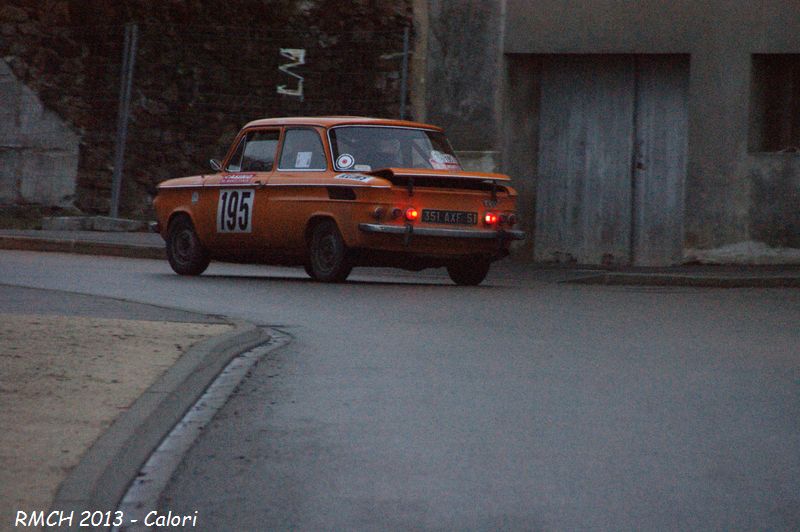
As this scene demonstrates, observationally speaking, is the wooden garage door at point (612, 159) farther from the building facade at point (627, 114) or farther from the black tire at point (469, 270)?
the black tire at point (469, 270)

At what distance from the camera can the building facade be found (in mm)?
20172

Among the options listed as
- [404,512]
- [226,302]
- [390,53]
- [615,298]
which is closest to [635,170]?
[390,53]

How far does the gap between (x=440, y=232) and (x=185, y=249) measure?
3491 millimetres

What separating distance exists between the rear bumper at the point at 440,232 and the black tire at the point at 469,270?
75cm

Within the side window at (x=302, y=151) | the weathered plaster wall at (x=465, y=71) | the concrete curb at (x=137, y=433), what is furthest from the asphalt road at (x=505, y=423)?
the weathered plaster wall at (x=465, y=71)

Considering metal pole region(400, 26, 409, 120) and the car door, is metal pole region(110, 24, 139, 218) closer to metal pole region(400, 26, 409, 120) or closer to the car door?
metal pole region(400, 26, 409, 120)

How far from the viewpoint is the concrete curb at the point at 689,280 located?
17.1m

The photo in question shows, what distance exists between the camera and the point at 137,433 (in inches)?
248

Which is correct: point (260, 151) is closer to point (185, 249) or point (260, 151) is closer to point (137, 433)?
point (185, 249)

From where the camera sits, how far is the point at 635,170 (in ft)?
68.7

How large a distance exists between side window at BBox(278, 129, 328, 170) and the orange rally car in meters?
0.01

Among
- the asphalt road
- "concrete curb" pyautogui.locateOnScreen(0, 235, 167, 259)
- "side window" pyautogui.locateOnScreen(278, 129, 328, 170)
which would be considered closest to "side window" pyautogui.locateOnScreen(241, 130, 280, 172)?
"side window" pyautogui.locateOnScreen(278, 129, 328, 170)

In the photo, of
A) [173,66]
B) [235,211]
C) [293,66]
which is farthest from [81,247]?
[235,211]

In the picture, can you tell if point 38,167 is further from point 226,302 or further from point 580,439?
point 580,439
